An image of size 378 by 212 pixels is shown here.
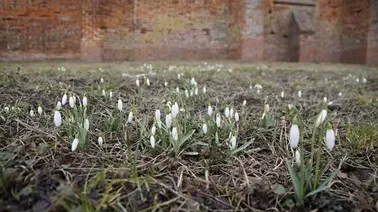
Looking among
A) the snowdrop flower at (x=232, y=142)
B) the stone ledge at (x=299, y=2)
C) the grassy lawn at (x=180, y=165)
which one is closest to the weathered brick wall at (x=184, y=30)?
the stone ledge at (x=299, y=2)

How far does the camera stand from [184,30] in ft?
46.3

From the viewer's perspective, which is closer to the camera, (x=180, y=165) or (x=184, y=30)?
(x=180, y=165)

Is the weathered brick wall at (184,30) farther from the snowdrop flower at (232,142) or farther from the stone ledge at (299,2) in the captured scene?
the snowdrop flower at (232,142)

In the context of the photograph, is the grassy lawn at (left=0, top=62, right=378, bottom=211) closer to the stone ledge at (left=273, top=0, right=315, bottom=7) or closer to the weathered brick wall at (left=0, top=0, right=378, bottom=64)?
the weathered brick wall at (left=0, top=0, right=378, bottom=64)

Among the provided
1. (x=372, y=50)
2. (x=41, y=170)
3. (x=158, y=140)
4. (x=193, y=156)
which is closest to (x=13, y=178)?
(x=41, y=170)

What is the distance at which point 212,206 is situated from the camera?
61.5 inches

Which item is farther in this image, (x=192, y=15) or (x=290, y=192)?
(x=192, y=15)

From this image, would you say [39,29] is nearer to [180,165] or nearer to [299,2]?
[299,2]

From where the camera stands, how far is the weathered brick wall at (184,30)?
11406 millimetres

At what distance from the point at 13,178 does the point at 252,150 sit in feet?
4.67

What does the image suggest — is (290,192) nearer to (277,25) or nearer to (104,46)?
(104,46)

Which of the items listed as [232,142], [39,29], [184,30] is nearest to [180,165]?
[232,142]

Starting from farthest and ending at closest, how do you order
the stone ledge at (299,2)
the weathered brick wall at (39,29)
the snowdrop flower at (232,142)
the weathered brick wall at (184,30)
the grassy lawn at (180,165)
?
the stone ledge at (299,2) → the weathered brick wall at (184,30) → the weathered brick wall at (39,29) → the snowdrop flower at (232,142) → the grassy lawn at (180,165)

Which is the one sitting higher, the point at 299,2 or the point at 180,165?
the point at 299,2
